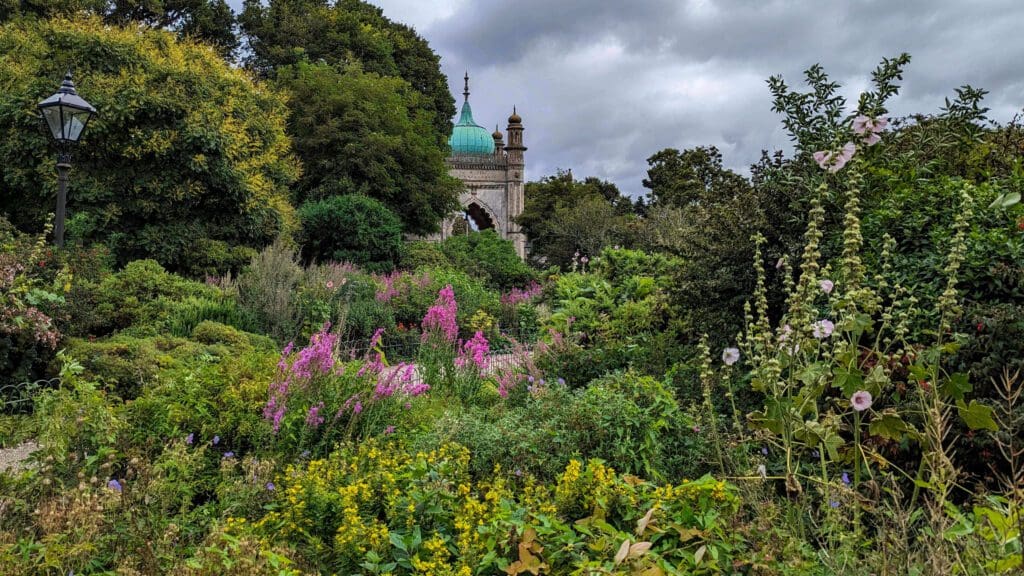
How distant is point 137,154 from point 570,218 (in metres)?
23.6

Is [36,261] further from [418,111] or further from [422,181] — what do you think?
[418,111]

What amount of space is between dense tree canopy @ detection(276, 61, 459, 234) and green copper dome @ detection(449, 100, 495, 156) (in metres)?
18.7

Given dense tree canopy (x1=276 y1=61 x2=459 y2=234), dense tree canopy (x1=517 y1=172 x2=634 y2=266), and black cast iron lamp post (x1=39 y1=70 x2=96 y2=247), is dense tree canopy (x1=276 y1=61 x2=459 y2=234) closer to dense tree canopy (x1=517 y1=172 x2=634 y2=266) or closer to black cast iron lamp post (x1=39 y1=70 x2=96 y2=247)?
dense tree canopy (x1=517 y1=172 x2=634 y2=266)

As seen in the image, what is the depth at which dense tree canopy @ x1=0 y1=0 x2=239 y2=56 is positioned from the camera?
1983 cm

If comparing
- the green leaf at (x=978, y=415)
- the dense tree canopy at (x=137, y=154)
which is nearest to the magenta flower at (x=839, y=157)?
the green leaf at (x=978, y=415)

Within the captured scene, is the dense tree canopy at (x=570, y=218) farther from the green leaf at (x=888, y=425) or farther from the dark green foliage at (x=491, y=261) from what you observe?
the green leaf at (x=888, y=425)

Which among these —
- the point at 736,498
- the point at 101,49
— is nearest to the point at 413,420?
the point at 736,498

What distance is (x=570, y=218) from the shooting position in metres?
33.8

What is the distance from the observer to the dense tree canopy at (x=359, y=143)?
2162cm

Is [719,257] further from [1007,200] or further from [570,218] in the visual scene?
[570,218]

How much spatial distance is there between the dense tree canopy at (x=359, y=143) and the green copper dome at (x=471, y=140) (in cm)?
1870

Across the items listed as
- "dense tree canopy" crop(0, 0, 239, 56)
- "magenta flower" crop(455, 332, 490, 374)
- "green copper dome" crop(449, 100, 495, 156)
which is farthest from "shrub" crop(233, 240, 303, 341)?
"green copper dome" crop(449, 100, 495, 156)

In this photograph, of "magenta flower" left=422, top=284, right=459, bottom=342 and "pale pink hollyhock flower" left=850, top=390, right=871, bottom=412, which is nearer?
"pale pink hollyhock flower" left=850, top=390, right=871, bottom=412

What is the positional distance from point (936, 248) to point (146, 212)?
40.8 ft
